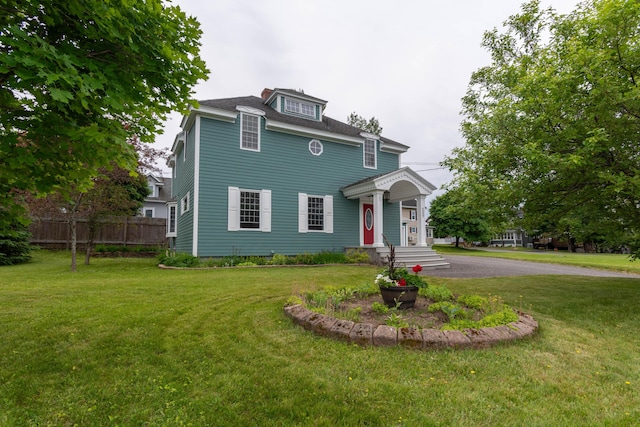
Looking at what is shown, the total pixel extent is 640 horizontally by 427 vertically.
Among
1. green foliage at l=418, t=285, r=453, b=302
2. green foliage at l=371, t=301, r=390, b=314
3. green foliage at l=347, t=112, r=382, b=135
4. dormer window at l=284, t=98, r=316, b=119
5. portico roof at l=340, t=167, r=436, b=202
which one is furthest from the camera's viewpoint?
green foliage at l=347, t=112, r=382, b=135

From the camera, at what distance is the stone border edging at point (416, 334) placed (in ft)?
11.5

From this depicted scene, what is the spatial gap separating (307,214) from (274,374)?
1129 centimetres

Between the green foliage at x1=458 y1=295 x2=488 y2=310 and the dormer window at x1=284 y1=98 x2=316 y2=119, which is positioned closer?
the green foliage at x1=458 y1=295 x2=488 y2=310

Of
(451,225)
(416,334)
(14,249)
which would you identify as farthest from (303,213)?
(451,225)

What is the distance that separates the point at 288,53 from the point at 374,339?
39.6 feet

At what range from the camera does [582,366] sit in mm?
3176

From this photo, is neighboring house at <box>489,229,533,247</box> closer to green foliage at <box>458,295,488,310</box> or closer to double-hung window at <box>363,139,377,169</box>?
double-hung window at <box>363,139,377,169</box>

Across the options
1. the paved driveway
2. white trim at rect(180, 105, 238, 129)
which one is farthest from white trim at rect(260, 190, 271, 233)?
the paved driveway

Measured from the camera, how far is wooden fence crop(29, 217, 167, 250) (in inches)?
693

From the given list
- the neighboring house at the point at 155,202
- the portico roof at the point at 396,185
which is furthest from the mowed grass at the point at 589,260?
the neighboring house at the point at 155,202

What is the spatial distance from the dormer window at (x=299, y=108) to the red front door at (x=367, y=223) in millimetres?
5181

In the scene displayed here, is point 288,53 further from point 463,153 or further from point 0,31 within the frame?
point 0,31

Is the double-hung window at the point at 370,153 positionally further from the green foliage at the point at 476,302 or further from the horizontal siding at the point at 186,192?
the green foliage at the point at 476,302

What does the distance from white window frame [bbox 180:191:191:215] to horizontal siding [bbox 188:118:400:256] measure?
4.07 ft
